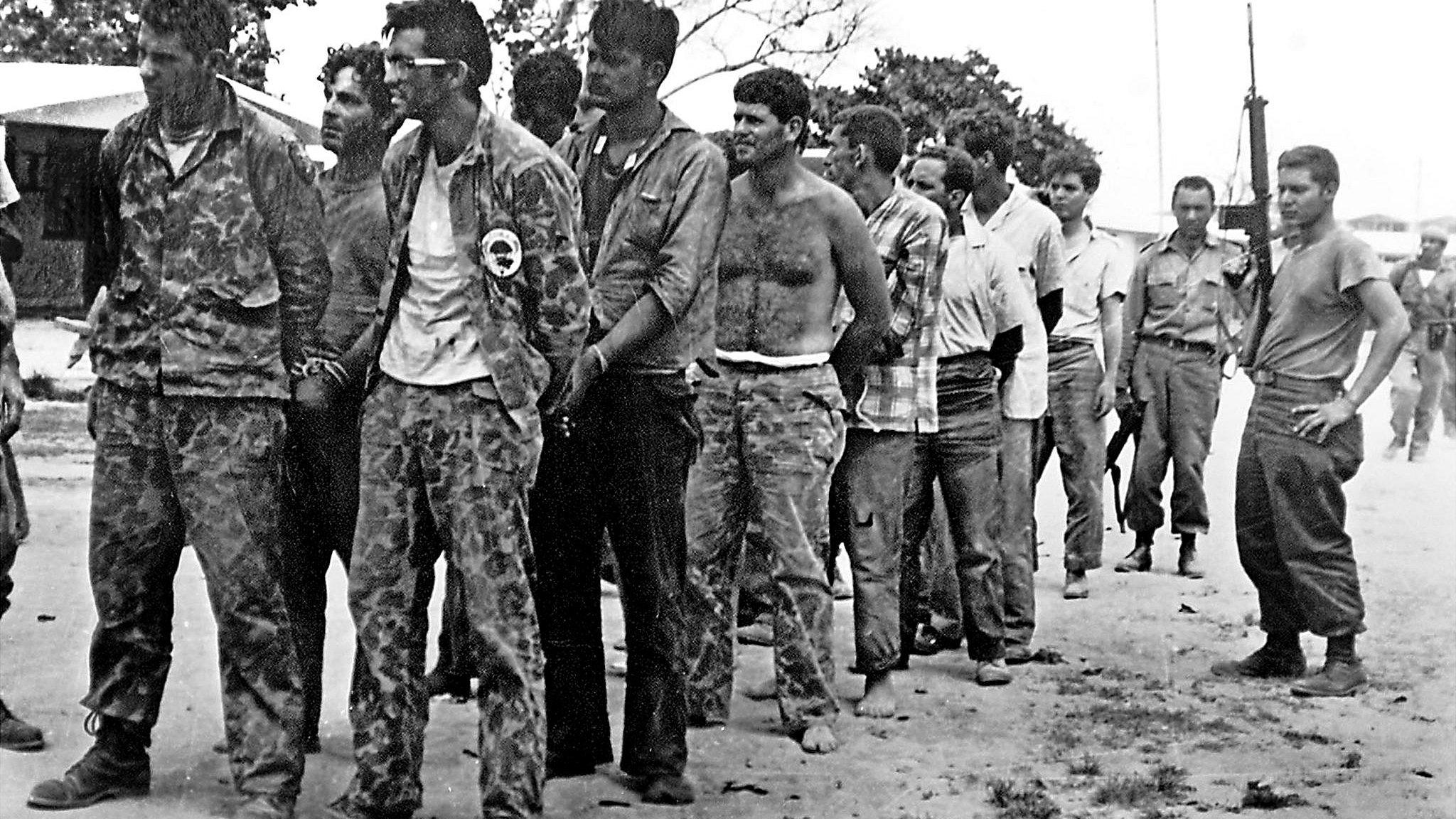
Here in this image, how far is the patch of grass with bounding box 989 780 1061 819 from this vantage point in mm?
5375

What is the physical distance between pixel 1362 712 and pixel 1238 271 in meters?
3.73

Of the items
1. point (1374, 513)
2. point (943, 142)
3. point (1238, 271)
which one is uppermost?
point (943, 142)

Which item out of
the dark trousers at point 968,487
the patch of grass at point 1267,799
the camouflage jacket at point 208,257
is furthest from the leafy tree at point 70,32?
the patch of grass at point 1267,799

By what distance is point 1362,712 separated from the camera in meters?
6.91

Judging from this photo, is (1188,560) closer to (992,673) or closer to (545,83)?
(992,673)

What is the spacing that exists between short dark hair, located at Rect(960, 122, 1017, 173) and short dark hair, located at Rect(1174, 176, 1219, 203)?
7.39 feet

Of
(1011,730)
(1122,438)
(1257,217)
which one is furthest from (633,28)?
(1122,438)

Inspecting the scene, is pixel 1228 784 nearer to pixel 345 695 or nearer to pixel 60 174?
pixel 345 695

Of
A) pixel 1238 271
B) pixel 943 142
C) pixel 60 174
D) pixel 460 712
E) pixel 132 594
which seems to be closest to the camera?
pixel 132 594

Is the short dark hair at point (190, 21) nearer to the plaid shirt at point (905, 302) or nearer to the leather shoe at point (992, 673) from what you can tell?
the plaid shirt at point (905, 302)

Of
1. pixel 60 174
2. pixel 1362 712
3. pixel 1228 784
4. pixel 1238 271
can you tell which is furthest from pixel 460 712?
pixel 60 174

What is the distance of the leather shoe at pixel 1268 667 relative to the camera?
7.53 m

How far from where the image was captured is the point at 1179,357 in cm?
1020

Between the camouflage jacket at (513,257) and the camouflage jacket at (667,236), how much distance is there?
0.52 meters
